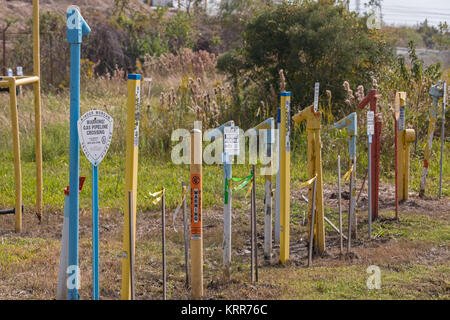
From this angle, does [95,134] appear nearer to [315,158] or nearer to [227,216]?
[227,216]

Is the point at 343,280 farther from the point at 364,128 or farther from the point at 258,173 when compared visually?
the point at 364,128

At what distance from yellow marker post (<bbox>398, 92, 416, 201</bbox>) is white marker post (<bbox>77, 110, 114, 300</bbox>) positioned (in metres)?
3.64

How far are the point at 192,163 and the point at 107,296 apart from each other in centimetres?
103

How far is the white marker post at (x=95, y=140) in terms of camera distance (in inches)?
132

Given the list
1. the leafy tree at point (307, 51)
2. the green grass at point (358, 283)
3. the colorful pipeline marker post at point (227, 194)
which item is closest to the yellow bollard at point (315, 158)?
the green grass at point (358, 283)

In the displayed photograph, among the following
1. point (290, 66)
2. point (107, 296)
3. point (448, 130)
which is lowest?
point (107, 296)

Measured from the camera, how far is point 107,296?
3.92 meters

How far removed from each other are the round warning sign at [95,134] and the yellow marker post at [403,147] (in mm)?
3637

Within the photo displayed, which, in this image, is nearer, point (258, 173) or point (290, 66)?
point (258, 173)

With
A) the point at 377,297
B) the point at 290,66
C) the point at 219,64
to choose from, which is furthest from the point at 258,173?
the point at 377,297

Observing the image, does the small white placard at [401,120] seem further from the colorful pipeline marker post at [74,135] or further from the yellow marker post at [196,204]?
the colorful pipeline marker post at [74,135]

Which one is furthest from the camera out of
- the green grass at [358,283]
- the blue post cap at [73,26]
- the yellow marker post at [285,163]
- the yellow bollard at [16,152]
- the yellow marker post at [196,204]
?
the yellow bollard at [16,152]

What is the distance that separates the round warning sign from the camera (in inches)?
132

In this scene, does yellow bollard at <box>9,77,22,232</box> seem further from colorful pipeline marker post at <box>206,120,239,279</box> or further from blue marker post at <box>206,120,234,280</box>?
blue marker post at <box>206,120,234,280</box>
